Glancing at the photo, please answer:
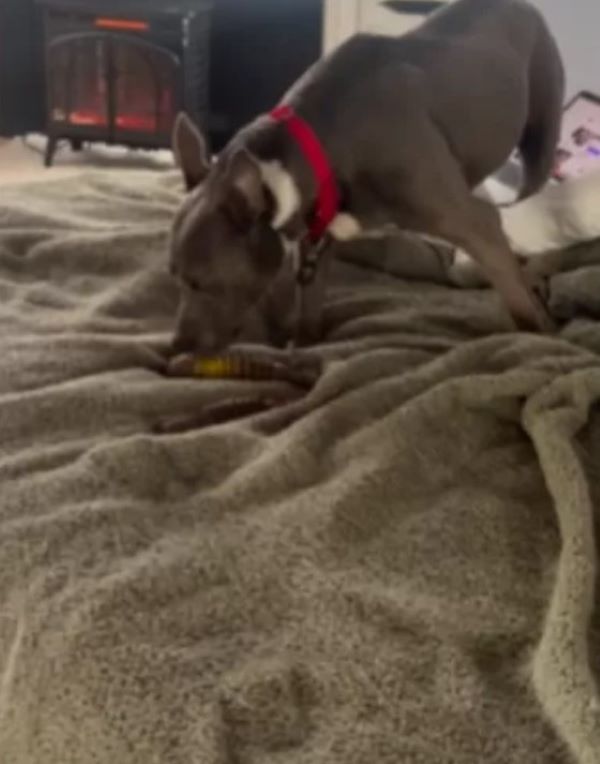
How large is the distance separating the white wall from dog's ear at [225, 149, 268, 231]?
154 centimetres

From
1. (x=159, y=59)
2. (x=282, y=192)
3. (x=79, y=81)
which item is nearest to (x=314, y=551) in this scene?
(x=282, y=192)

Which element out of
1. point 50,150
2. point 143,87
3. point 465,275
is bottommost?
point 50,150

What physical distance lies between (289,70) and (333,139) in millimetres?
2007

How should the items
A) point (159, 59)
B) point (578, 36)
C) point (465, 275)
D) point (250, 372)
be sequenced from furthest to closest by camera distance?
point (159, 59) < point (578, 36) < point (465, 275) < point (250, 372)

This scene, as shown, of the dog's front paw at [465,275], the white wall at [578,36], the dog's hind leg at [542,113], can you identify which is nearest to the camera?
the dog's front paw at [465,275]

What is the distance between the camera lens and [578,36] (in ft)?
9.98

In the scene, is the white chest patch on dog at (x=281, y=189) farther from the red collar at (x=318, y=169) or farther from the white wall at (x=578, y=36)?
the white wall at (x=578, y=36)

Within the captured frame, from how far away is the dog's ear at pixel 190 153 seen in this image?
6.10ft

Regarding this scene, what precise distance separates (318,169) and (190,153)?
Result: 0.73 ft

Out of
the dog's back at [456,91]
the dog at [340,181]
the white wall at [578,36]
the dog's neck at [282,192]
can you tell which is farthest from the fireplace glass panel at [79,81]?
the dog's neck at [282,192]

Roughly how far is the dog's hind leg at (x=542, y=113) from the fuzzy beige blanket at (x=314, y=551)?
0.54m

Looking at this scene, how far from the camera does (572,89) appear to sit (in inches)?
120

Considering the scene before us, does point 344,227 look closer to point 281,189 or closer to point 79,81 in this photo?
point 281,189

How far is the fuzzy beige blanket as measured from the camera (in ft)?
3.32
